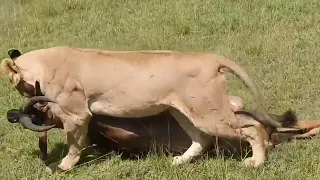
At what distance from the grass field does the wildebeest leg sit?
10cm

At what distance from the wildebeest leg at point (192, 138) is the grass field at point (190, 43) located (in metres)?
0.10

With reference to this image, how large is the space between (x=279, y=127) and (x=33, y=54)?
2.12m

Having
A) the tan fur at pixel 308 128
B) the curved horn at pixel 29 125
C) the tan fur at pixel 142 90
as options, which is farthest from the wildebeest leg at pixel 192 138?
the curved horn at pixel 29 125

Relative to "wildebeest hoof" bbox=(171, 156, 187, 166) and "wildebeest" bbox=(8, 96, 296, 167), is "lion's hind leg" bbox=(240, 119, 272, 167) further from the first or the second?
"wildebeest hoof" bbox=(171, 156, 187, 166)

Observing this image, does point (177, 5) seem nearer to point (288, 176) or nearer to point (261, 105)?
point (261, 105)

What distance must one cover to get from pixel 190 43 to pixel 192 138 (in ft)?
11.7

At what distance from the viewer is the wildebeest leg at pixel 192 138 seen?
202 inches

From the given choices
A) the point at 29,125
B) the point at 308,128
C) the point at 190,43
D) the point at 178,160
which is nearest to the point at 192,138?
the point at 178,160

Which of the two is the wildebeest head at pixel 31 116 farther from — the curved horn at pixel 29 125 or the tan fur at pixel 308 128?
the tan fur at pixel 308 128

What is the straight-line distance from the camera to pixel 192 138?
522 centimetres

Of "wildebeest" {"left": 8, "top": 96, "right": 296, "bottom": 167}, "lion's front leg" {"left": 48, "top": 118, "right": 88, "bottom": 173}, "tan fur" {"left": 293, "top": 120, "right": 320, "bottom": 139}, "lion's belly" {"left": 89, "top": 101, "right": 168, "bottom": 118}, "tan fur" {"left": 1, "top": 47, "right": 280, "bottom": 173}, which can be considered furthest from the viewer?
"tan fur" {"left": 293, "top": 120, "right": 320, "bottom": 139}

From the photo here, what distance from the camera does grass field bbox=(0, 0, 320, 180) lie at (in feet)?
16.4

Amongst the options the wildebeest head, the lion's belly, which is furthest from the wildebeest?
the lion's belly

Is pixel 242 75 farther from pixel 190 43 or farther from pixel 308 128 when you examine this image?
pixel 190 43
